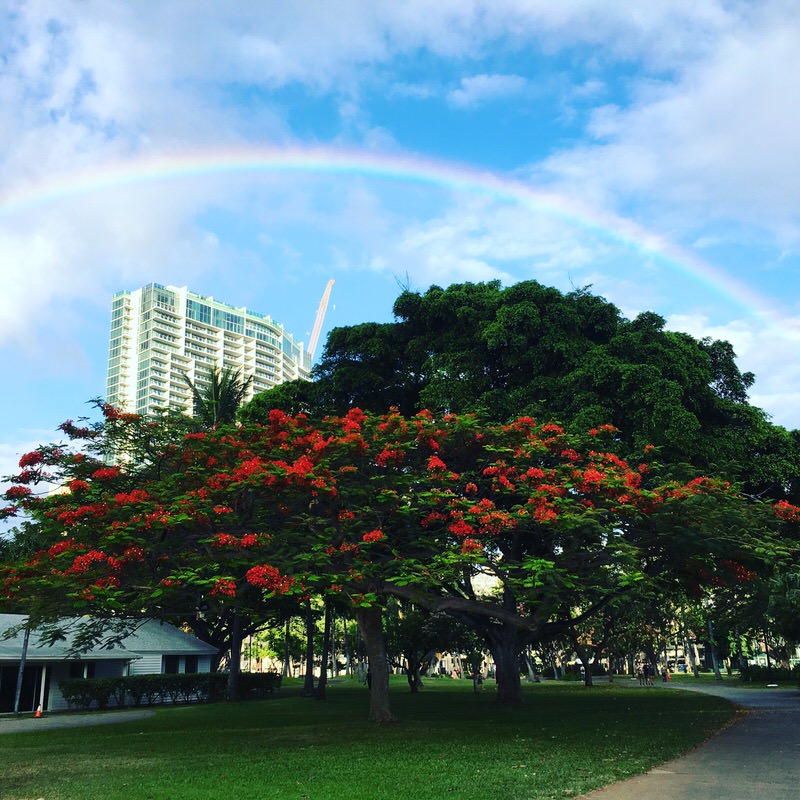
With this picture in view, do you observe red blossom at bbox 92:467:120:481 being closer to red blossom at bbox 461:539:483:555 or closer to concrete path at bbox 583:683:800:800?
red blossom at bbox 461:539:483:555

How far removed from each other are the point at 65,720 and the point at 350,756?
736 inches

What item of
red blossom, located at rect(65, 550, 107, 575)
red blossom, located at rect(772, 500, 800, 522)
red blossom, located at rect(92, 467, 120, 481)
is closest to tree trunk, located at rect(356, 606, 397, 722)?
red blossom, located at rect(92, 467, 120, 481)

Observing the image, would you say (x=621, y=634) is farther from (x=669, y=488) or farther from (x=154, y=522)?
(x=154, y=522)

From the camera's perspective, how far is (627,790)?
1041 centimetres

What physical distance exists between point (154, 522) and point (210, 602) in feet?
12.4

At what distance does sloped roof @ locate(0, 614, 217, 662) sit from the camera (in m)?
31.9

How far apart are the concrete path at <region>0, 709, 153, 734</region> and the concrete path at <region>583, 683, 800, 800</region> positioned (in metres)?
19.8

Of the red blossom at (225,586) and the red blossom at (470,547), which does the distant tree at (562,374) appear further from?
the red blossom at (225,586)

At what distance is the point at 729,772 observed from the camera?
11883mm

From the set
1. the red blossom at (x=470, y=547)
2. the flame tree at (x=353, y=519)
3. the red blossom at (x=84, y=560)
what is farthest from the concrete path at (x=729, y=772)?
the red blossom at (x=84, y=560)

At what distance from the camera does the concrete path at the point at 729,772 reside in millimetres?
10156

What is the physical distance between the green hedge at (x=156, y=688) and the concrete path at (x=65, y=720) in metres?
1.67

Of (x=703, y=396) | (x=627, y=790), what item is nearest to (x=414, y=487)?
(x=627, y=790)

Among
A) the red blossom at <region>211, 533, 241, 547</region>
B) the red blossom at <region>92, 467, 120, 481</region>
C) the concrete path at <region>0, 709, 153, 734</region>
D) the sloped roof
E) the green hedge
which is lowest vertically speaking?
the concrete path at <region>0, 709, 153, 734</region>
